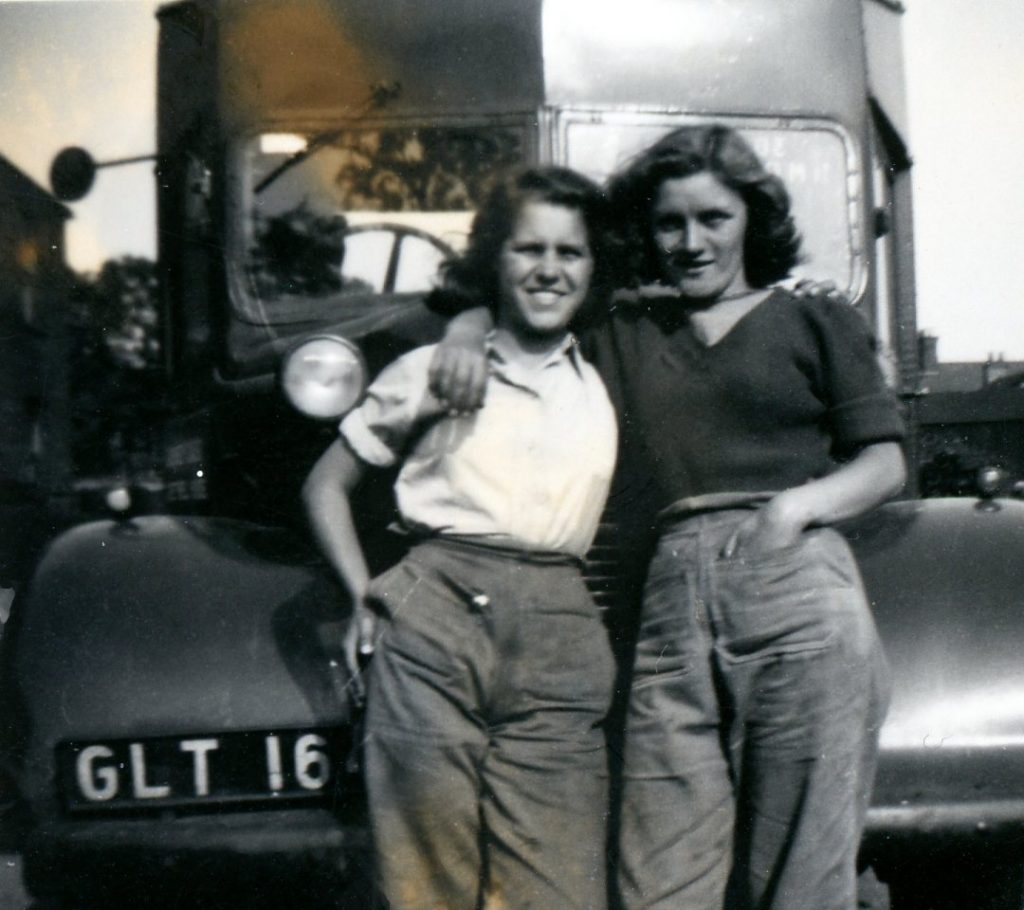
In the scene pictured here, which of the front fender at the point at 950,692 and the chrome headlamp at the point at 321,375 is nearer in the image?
the front fender at the point at 950,692

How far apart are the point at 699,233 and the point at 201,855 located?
1375 mm

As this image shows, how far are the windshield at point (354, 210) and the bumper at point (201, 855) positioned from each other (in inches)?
51.9

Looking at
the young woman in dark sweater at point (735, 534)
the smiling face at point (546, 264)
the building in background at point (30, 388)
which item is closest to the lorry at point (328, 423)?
the young woman in dark sweater at point (735, 534)

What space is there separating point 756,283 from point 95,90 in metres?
2.33

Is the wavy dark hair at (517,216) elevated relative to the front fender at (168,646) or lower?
elevated

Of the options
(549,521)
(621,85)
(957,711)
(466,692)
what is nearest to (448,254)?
(621,85)

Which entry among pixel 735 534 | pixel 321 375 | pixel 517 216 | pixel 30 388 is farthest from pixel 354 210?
pixel 30 388

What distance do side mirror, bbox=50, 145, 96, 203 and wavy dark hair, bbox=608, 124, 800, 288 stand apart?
6.17 ft

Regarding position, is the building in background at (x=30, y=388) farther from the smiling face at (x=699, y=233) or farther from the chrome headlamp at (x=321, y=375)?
the smiling face at (x=699, y=233)

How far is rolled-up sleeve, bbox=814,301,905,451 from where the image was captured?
78.5 inches

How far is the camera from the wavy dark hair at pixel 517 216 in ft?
6.93

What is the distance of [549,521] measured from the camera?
6.57ft

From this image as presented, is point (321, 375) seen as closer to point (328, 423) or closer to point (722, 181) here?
point (328, 423)

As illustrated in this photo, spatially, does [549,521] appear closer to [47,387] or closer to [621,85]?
[621,85]
